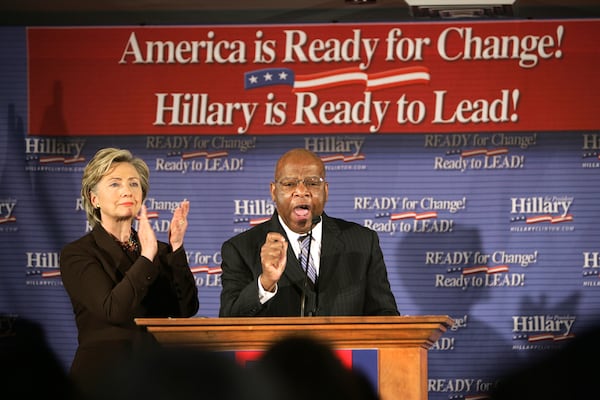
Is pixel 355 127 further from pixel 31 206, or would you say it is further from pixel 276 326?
pixel 276 326

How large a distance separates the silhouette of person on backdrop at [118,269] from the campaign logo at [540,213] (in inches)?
Result: 104

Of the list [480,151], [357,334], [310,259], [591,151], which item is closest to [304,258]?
[310,259]

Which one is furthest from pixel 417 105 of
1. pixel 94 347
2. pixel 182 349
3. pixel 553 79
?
pixel 182 349

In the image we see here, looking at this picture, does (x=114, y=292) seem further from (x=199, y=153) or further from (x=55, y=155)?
(x=55, y=155)

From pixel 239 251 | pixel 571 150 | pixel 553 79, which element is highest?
pixel 553 79

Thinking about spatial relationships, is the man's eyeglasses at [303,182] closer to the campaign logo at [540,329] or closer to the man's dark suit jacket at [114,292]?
the man's dark suit jacket at [114,292]

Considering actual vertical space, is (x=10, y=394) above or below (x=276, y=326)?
above

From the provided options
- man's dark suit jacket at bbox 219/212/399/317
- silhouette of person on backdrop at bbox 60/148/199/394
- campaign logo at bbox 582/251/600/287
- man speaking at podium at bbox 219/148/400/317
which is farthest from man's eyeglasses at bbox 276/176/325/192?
campaign logo at bbox 582/251/600/287

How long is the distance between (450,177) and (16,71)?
2.81 meters

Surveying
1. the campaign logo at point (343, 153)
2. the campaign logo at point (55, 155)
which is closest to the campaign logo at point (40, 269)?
the campaign logo at point (55, 155)

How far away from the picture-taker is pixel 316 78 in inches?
243

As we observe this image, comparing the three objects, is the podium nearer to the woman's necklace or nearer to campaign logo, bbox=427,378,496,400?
the woman's necklace

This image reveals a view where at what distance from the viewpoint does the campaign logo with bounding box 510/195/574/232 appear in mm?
6020

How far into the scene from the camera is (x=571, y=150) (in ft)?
20.0
